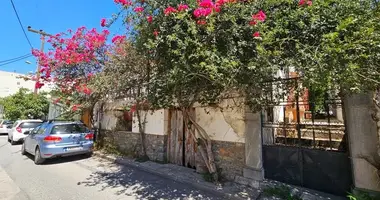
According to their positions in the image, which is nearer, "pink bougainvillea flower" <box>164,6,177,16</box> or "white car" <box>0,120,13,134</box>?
"pink bougainvillea flower" <box>164,6,177,16</box>

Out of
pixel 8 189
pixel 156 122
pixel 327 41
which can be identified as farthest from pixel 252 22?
pixel 8 189

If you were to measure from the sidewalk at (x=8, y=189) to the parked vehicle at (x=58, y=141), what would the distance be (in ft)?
4.80

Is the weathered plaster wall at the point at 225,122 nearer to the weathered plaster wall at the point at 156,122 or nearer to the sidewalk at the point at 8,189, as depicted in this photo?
the weathered plaster wall at the point at 156,122

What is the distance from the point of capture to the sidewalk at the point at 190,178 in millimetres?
4953

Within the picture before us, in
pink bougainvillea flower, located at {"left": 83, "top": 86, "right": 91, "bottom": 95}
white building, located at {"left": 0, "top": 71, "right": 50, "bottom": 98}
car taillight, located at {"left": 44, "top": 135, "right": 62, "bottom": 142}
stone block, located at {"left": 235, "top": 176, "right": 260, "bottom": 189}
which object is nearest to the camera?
stone block, located at {"left": 235, "top": 176, "right": 260, "bottom": 189}

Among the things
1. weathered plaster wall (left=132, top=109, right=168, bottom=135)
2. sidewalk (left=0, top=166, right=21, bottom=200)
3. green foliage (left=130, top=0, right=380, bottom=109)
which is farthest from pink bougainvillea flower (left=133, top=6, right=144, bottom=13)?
sidewalk (left=0, top=166, right=21, bottom=200)

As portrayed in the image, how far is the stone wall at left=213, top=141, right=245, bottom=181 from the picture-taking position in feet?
19.0

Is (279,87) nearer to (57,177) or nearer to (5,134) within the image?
(57,177)

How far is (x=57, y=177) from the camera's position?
636cm

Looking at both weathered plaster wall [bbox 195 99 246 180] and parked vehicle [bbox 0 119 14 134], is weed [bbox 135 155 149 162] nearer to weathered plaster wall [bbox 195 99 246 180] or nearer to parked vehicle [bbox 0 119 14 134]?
weathered plaster wall [bbox 195 99 246 180]

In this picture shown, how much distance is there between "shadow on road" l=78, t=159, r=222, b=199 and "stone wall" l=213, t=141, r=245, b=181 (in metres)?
1.14

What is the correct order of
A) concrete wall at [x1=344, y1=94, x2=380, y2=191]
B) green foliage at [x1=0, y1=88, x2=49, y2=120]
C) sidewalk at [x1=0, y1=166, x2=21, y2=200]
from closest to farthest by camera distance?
concrete wall at [x1=344, y1=94, x2=380, y2=191]
sidewalk at [x1=0, y1=166, x2=21, y2=200]
green foliage at [x1=0, y1=88, x2=49, y2=120]

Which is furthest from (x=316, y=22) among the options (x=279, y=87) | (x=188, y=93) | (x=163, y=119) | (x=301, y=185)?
(x=163, y=119)

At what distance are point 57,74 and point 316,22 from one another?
412 inches
